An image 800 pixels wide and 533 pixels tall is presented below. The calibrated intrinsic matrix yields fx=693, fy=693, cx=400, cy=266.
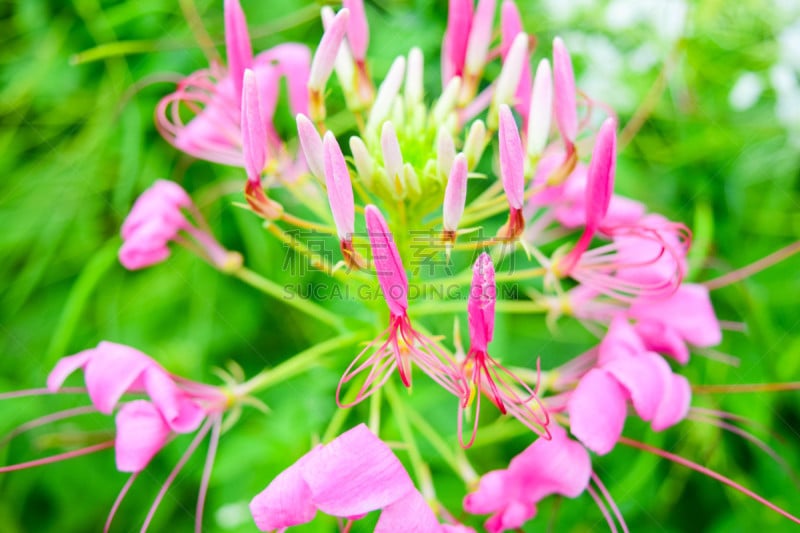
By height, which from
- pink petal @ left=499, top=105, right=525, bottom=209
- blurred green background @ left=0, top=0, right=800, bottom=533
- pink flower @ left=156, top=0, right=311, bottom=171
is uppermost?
pink petal @ left=499, top=105, right=525, bottom=209

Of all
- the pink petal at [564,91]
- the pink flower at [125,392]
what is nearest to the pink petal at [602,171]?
the pink petal at [564,91]

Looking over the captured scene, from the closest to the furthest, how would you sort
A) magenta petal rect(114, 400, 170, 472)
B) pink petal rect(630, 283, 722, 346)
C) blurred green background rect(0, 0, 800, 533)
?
magenta petal rect(114, 400, 170, 472), pink petal rect(630, 283, 722, 346), blurred green background rect(0, 0, 800, 533)

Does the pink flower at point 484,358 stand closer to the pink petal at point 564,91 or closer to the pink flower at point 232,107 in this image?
the pink petal at point 564,91

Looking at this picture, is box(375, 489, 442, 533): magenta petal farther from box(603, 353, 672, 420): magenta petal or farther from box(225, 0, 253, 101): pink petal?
box(225, 0, 253, 101): pink petal

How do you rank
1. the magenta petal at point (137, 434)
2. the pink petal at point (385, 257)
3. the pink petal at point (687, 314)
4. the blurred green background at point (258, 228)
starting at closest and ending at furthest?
the pink petal at point (385, 257)
the magenta petal at point (137, 434)
the pink petal at point (687, 314)
the blurred green background at point (258, 228)

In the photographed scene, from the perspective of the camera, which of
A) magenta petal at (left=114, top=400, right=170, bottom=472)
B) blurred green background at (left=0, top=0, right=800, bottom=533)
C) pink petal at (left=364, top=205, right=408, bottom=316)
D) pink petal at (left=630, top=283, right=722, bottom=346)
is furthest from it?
blurred green background at (left=0, top=0, right=800, bottom=533)

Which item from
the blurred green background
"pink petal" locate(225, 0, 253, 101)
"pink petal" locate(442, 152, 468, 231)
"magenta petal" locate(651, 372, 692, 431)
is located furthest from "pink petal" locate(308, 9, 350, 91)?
"magenta petal" locate(651, 372, 692, 431)

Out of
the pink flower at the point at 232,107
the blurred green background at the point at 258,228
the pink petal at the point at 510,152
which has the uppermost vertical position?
the pink petal at the point at 510,152

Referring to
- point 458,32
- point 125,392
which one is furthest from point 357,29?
point 125,392
